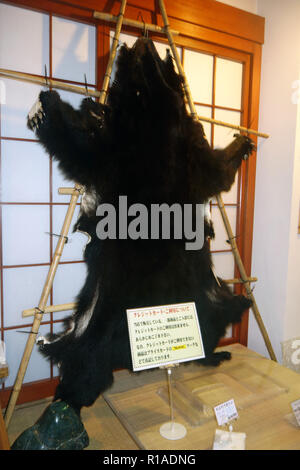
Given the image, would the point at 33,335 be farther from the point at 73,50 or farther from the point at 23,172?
the point at 73,50

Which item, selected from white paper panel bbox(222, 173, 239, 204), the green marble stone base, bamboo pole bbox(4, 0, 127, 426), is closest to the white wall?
white paper panel bbox(222, 173, 239, 204)

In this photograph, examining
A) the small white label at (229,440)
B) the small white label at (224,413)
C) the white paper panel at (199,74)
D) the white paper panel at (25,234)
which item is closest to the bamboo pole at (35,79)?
the white paper panel at (25,234)

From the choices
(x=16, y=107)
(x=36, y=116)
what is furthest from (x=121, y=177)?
(x=16, y=107)

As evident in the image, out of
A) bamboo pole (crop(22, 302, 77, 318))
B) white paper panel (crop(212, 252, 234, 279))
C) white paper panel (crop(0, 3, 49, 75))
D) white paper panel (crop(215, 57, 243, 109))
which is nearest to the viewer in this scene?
bamboo pole (crop(22, 302, 77, 318))

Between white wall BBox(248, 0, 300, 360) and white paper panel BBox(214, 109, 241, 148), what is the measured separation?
210 millimetres

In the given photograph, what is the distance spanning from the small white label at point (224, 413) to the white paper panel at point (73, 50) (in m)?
1.74

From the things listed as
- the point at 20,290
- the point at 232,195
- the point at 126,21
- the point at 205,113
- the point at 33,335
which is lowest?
the point at 33,335

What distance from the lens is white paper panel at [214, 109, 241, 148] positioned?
2227mm

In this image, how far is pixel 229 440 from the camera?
1.24 m

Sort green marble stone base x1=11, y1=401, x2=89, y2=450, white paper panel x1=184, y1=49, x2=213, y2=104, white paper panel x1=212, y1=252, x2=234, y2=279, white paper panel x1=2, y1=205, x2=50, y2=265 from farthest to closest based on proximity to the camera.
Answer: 1. white paper panel x1=212, y1=252, x2=234, y2=279
2. white paper panel x1=184, y1=49, x2=213, y2=104
3. white paper panel x1=2, y1=205, x2=50, y2=265
4. green marble stone base x1=11, y1=401, x2=89, y2=450

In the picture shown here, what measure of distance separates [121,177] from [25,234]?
0.64 meters

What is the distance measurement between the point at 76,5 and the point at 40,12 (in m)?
0.19

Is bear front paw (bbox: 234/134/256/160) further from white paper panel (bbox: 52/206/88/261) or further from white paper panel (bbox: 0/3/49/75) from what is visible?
white paper panel (bbox: 0/3/49/75)

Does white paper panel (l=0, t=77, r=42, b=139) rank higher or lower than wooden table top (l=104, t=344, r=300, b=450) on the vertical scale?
higher
